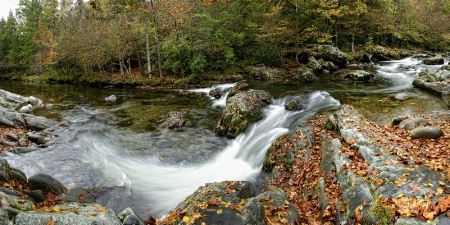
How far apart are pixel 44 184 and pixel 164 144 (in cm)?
567

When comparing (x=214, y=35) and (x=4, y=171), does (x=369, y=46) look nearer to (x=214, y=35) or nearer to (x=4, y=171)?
(x=214, y=35)

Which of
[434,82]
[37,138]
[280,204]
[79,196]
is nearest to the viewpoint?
[280,204]

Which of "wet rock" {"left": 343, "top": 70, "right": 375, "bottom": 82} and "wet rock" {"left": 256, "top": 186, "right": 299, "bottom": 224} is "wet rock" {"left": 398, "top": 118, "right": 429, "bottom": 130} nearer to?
"wet rock" {"left": 256, "top": 186, "right": 299, "bottom": 224}

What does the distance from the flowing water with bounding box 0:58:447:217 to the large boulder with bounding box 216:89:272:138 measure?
345 millimetres

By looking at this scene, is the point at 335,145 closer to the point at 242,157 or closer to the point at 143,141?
the point at 242,157

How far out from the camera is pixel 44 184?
8.54m

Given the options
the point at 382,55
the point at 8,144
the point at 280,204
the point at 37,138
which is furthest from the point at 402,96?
the point at 382,55

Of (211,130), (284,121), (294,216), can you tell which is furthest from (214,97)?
(294,216)

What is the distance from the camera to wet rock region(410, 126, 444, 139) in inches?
358

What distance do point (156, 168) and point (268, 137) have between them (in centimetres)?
477

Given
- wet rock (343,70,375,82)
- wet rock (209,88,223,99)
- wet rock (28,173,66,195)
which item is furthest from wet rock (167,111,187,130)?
wet rock (343,70,375,82)

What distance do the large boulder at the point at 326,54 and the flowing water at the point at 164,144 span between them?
8410mm

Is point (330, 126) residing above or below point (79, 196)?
above

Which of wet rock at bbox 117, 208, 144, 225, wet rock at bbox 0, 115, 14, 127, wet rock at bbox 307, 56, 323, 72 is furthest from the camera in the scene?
wet rock at bbox 307, 56, 323, 72
